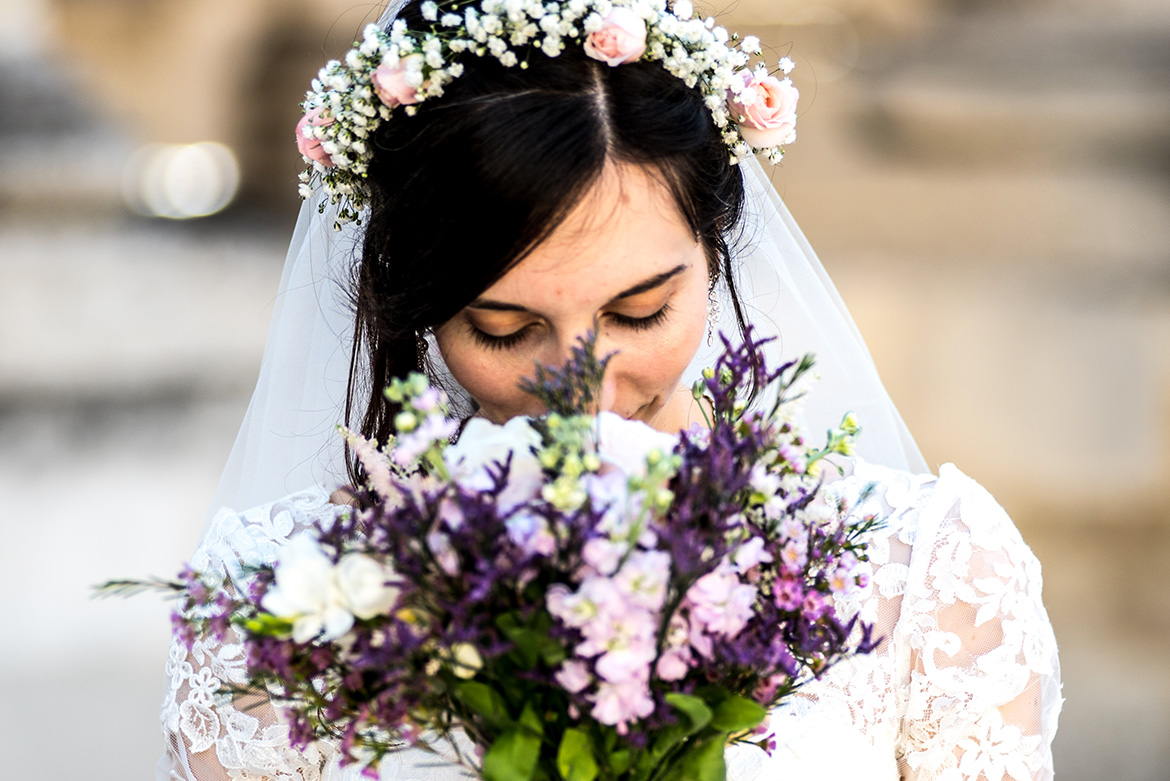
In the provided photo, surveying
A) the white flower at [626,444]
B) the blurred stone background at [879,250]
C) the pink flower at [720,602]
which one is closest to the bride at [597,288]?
the white flower at [626,444]

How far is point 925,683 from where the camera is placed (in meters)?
1.49

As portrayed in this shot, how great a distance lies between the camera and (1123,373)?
14.6 ft

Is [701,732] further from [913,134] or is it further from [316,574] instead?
[913,134]

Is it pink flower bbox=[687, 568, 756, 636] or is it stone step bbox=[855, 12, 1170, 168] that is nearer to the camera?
pink flower bbox=[687, 568, 756, 636]

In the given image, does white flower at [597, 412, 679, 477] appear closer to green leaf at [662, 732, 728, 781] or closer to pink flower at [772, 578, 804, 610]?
pink flower at [772, 578, 804, 610]

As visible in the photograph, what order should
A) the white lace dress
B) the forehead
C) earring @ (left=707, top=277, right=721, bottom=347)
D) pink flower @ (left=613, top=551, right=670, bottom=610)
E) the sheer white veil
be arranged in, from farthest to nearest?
the sheer white veil, earring @ (left=707, top=277, right=721, bottom=347), the white lace dress, the forehead, pink flower @ (left=613, top=551, right=670, bottom=610)

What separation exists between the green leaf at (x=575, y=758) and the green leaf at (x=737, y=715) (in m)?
0.11

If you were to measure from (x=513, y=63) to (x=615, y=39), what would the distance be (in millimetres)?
133

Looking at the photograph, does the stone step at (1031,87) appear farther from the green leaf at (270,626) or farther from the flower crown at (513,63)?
the green leaf at (270,626)

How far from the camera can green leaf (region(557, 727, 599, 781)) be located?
0.88 m

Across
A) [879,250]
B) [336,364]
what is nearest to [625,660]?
[336,364]

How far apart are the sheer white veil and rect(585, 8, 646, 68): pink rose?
1.79 feet

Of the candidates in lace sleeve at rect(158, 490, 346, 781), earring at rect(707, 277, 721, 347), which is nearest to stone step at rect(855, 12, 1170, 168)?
earring at rect(707, 277, 721, 347)

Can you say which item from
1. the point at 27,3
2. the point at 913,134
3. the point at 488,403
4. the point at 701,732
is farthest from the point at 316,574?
the point at 27,3
